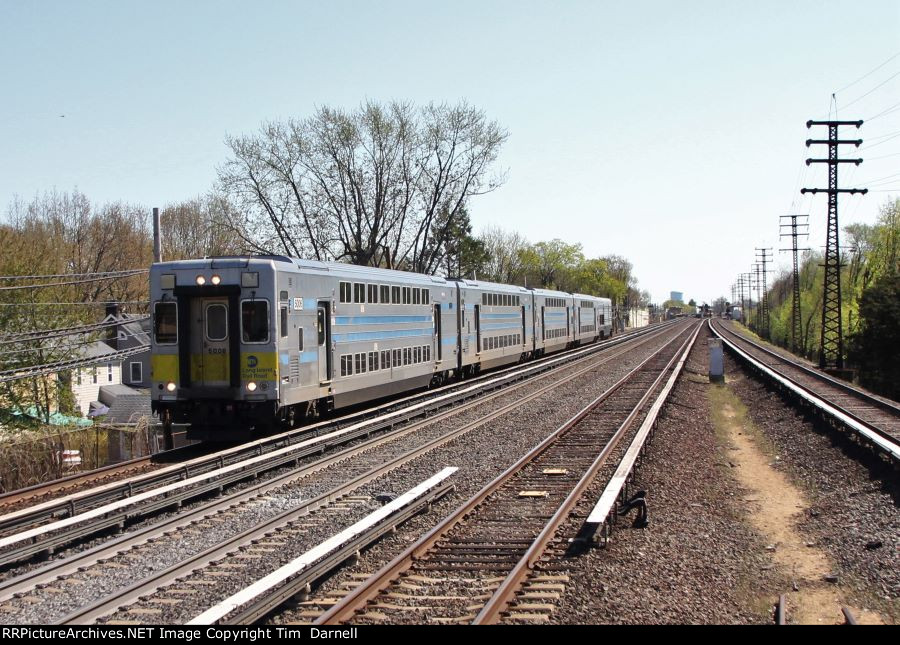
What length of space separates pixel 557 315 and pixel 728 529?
1505 inches

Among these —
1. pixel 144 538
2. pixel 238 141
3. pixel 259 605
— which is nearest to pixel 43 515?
pixel 144 538

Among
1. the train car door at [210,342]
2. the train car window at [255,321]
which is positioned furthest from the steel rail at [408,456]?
the train car door at [210,342]

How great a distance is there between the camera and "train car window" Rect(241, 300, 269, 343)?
15.7 metres

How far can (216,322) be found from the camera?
1614 cm

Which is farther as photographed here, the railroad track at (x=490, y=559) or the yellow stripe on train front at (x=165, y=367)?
the yellow stripe on train front at (x=165, y=367)

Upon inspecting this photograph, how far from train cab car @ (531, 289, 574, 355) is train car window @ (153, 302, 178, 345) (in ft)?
87.6

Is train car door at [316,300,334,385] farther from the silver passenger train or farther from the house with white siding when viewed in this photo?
the house with white siding

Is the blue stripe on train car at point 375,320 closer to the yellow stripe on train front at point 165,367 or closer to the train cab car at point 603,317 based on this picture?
the yellow stripe on train front at point 165,367

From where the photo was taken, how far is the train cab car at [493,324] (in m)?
30.7

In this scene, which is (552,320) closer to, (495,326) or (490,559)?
(495,326)

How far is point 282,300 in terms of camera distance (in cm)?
1598

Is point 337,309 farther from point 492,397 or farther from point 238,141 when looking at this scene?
point 238,141

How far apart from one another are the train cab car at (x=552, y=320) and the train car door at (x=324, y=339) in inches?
945

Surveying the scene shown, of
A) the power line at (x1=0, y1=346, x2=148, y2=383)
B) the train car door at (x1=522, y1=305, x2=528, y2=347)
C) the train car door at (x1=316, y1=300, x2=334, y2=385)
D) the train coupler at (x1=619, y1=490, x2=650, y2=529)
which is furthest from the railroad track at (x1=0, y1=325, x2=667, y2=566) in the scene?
the train car door at (x1=522, y1=305, x2=528, y2=347)
